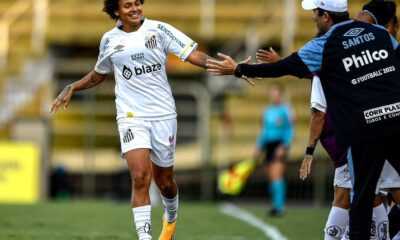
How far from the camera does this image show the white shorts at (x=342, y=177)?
958 cm

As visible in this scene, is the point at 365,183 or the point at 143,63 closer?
the point at 365,183

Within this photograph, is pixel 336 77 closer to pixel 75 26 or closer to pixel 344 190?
pixel 344 190

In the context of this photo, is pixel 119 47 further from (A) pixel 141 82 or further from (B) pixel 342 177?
(B) pixel 342 177

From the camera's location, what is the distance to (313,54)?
328 inches

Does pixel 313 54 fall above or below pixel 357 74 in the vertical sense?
above

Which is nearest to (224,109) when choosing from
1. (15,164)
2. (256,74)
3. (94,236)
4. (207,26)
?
(207,26)

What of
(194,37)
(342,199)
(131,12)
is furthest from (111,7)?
(194,37)

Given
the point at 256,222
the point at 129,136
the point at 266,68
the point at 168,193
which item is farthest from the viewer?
the point at 256,222

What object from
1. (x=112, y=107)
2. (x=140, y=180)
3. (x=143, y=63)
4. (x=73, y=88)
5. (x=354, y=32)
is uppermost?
(x=354, y=32)

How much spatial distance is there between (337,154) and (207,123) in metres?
14.6

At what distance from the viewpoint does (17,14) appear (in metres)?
27.4

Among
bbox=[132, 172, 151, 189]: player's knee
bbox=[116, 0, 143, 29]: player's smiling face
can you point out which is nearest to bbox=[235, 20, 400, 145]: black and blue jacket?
bbox=[132, 172, 151, 189]: player's knee

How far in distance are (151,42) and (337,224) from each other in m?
2.30

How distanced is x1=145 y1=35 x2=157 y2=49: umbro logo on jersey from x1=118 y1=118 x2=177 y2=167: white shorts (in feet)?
2.18
